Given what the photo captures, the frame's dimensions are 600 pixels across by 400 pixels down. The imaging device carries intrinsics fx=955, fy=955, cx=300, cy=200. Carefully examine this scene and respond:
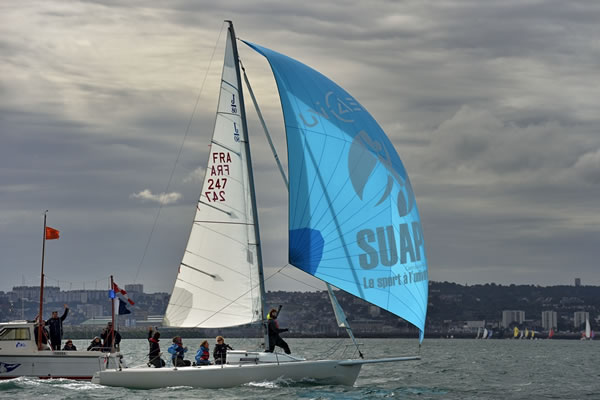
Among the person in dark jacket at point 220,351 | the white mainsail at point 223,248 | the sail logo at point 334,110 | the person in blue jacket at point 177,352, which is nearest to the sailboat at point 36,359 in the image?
the person in blue jacket at point 177,352

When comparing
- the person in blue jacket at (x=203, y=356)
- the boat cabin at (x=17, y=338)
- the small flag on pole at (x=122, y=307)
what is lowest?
the person in blue jacket at (x=203, y=356)

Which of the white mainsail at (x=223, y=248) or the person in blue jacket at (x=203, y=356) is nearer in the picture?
the person in blue jacket at (x=203, y=356)

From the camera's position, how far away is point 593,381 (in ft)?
117

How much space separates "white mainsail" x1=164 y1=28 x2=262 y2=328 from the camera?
23.5m

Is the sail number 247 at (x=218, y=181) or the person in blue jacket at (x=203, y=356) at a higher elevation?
the sail number 247 at (x=218, y=181)

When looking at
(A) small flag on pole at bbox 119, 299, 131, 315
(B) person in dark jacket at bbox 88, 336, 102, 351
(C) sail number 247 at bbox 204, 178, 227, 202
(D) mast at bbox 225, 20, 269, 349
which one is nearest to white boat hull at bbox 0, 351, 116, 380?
(B) person in dark jacket at bbox 88, 336, 102, 351

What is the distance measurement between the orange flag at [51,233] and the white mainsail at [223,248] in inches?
197

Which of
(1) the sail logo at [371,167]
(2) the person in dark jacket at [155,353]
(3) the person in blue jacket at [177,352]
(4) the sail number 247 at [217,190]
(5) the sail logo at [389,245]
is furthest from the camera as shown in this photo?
(4) the sail number 247 at [217,190]

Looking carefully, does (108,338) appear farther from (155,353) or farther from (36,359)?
(155,353)

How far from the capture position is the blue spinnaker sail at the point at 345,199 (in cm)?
2227

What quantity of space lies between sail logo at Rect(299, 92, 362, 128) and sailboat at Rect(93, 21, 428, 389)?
29 mm

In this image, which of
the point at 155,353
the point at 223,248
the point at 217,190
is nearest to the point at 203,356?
the point at 155,353

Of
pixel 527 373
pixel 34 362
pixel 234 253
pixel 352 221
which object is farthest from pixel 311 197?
pixel 527 373

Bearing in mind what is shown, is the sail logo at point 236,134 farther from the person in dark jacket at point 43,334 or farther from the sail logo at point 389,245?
the person in dark jacket at point 43,334
